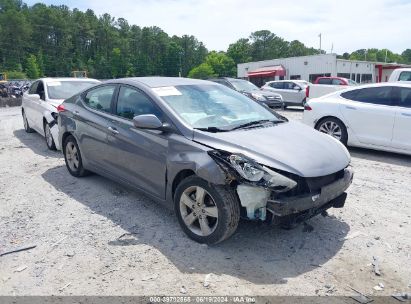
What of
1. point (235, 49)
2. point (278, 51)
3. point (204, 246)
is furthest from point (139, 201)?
point (278, 51)

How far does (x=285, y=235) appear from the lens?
399cm

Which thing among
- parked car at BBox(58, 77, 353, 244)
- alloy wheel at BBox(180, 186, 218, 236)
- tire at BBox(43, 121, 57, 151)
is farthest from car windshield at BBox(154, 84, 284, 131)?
tire at BBox(43, 121, 57, 151)

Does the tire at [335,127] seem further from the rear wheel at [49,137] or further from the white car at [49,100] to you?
the rear wheel at [49,137]

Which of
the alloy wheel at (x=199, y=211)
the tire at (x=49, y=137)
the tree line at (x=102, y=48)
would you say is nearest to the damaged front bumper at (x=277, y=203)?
the alloy wheel at (x=199, y=211)

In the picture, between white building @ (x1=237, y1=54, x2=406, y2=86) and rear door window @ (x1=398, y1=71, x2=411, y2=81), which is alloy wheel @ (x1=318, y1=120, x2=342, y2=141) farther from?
white building @ (x1=237, y1=54, x2=406, y2=86)

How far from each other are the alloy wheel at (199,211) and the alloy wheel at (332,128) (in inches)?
202

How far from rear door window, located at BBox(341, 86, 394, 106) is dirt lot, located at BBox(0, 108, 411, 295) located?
2.59 metres

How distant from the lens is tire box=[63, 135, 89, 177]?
579cm

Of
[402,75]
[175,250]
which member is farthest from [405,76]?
[175,250]

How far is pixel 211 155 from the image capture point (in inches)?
141

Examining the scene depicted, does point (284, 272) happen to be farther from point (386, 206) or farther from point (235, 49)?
point (235, 49)

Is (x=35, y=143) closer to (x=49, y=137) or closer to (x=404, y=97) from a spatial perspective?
(x=49, y=137)

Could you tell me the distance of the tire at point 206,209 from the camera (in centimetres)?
345

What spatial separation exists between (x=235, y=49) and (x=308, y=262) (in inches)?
4115
